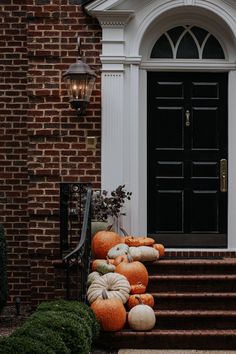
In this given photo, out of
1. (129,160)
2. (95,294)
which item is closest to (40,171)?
(129,160)

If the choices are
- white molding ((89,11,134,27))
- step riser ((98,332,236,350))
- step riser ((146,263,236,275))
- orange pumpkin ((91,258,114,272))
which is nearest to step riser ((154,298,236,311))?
step riser ((146,263,236,275))

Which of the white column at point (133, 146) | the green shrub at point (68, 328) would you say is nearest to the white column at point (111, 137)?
the white column at point (133, 146)

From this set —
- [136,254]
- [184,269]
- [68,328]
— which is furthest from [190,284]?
[68,328]

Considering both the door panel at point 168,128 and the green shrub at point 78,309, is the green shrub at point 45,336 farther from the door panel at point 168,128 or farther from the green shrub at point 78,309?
the door panel at point 168,128

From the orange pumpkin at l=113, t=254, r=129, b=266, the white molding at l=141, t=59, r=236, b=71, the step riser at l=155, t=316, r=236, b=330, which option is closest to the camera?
the step riser at l=155, t=316, r=236, b=330

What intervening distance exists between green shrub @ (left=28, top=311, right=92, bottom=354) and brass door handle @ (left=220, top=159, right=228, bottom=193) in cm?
335

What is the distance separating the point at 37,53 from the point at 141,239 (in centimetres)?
255

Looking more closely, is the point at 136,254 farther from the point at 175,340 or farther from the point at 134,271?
the point at 175,340

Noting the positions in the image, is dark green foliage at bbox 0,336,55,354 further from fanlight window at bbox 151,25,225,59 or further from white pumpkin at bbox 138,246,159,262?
fanlight window at bbox 151,25,225,59

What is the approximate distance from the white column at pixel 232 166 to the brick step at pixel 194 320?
153cm

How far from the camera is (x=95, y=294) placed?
7469 millimetres

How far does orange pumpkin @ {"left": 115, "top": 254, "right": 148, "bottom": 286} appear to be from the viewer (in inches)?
303

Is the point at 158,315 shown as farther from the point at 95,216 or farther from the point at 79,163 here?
the point at 79,163

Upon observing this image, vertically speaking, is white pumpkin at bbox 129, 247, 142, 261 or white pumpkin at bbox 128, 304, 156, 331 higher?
white pumpkin at bbox 129, 247, 142, 261
